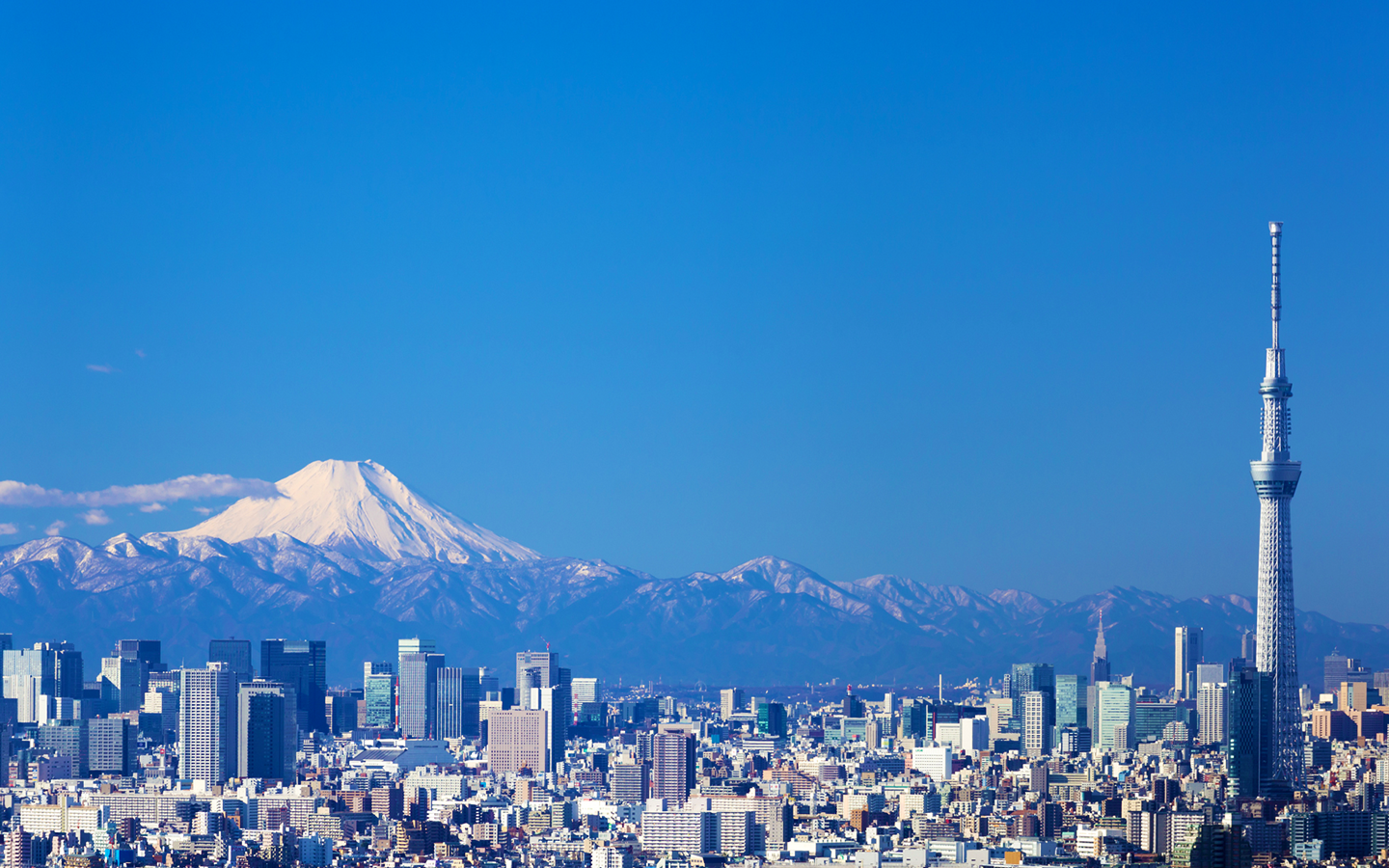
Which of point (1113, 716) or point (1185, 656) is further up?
point (1185, 656)

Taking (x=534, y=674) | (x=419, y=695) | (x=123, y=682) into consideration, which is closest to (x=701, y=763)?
(x=419, y=695)

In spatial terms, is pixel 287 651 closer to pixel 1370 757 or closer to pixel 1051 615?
pixel 1051 615

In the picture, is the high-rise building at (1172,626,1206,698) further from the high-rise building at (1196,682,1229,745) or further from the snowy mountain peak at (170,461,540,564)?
the snowy mountain peak at (170,461,540,564)

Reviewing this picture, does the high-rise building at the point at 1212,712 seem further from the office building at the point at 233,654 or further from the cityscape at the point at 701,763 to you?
the office building at the point at 233,654

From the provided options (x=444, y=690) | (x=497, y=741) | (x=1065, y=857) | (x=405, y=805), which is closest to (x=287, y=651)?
(x=444, y=690)

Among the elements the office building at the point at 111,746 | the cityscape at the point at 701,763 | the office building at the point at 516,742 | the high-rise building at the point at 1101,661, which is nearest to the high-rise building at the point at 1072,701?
the cityscape at the point at 701,763

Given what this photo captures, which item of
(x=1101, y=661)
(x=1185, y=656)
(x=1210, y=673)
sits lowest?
(x=1210, y=673)

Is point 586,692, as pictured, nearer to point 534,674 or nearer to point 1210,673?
point 534,674
